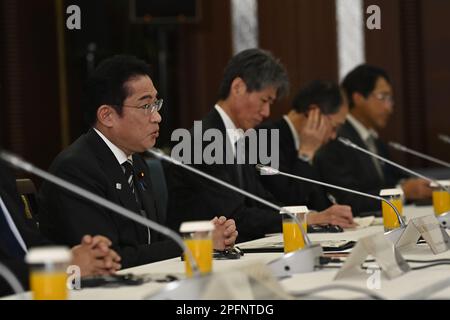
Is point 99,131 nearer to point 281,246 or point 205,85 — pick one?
point 281,246

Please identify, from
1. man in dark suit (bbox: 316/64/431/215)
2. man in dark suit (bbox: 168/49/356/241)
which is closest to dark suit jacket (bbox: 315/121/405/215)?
man in dark suit (bbox: 316/64/431/215)

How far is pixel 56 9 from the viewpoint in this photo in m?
5.89

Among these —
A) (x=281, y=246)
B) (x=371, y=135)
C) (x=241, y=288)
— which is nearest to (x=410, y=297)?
(x=241, y=288)

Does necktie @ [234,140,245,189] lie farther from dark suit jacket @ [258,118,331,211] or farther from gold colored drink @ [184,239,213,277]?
gold colored drink @ [184,239,213,277]

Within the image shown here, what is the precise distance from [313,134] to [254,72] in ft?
2.28

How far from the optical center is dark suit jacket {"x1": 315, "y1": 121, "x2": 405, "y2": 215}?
15.5 ft

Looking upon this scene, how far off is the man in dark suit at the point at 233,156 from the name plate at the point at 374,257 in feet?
4.51

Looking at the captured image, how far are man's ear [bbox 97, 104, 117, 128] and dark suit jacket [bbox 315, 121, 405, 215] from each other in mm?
1970

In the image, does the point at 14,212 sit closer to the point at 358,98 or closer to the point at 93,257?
the point at 93,257

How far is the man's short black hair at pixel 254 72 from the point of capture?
156 inches

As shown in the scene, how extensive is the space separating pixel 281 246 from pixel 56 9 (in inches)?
138

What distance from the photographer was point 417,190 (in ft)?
16.2

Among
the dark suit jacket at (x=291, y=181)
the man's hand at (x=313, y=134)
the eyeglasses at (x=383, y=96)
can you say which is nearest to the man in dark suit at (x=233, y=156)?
the dark suit jacket at (x=291, y=181)

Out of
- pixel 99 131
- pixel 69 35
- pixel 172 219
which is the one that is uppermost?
pixel 69 35
